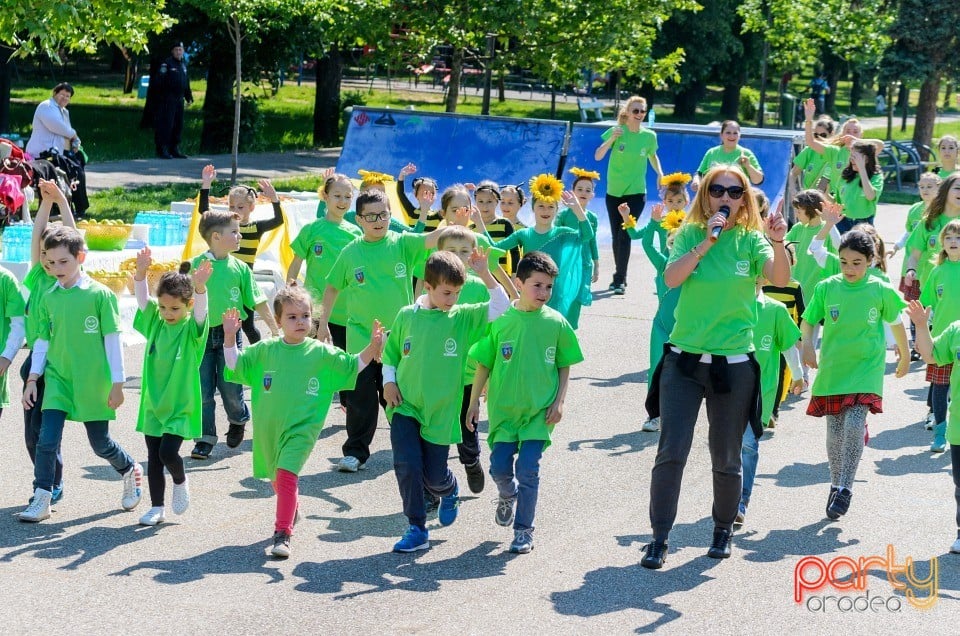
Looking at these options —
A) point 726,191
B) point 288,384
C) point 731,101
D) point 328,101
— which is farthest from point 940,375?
point 731,101

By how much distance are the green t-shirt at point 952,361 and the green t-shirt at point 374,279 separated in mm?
2993

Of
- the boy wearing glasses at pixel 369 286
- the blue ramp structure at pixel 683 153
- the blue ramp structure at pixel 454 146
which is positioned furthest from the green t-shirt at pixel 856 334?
the blue ramp structure at pixel 454 146

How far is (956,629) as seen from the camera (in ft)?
19.9

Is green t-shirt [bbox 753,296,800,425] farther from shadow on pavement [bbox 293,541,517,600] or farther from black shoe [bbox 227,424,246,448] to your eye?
black shoe [bbox 227,424,246,448]

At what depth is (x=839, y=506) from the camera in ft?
24.8

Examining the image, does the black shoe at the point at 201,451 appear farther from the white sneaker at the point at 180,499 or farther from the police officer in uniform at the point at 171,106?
the police officer in uniform at the point at 171,106

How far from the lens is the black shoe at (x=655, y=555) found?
6.72m

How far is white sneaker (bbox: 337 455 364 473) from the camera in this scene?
8336 mm

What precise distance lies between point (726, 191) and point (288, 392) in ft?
7.59

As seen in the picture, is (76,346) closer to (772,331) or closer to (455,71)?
(772,331)

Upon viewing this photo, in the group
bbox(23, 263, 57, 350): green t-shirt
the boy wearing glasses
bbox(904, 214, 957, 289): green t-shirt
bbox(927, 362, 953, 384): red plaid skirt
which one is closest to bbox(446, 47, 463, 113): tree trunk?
bbox(904, 214, 957, 289): green t-shirt

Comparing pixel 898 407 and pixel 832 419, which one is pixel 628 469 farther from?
pixel 898 407

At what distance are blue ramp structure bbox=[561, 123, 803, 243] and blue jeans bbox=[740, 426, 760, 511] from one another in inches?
397

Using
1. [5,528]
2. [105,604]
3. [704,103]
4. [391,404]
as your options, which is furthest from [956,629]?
[704,103]
